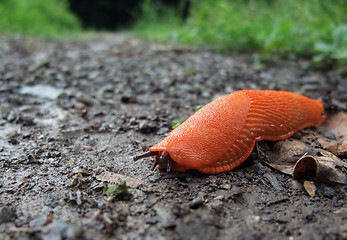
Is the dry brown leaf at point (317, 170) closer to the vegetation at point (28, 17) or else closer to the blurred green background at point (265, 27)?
the blurred green background at point (265, 27)

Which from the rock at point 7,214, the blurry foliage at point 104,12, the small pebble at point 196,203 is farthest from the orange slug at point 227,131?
the blurry foliage at point 104,12

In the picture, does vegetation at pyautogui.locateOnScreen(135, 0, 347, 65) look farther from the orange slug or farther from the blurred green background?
the orange slug

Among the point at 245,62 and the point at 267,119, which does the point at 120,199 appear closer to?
the point at 267,119

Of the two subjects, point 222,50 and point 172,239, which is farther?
point 222,50

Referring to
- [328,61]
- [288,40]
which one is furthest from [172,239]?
[288,40]

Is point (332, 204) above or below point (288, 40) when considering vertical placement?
below

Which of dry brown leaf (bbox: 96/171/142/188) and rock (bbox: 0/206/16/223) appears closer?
rock (bbox: 0/206/16/223)

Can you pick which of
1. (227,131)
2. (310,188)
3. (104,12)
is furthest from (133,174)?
(104,12)

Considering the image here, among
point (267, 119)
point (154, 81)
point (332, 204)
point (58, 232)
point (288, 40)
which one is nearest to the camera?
point (58, 232)

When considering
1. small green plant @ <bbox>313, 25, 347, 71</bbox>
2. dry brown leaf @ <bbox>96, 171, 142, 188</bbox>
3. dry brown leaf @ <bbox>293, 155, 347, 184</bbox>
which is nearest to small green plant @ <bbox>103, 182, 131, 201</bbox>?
dry brown leaf @ <bbox>96, 171, 142, 188</bbox>
